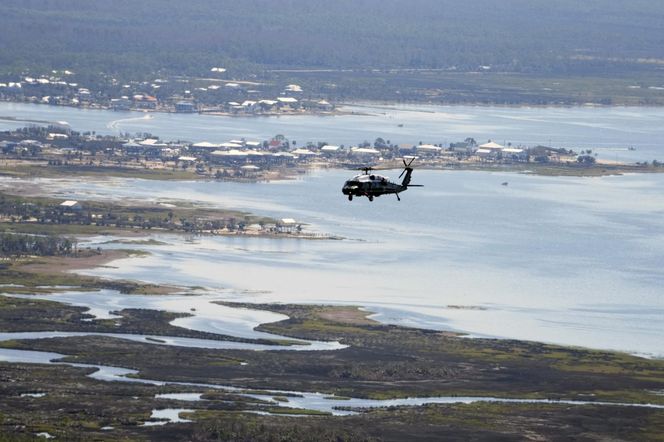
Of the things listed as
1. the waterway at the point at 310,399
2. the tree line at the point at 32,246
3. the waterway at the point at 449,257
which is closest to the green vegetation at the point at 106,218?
the waterway at the point at 449,257

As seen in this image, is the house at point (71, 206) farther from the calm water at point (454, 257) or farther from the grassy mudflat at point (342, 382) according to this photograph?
the grassy mudflat at point (342, 382)

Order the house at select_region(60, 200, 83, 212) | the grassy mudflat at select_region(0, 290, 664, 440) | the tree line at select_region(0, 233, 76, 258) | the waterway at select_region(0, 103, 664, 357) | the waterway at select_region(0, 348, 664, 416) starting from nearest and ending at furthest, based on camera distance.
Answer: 1. the grassy mudflat at select_region(0, 290, 664, 440)
2. the waterway at select_region(0, 348, 664, 416)
3. the waterway at select_region(0, 103, 664, 357)
4. the tree line at select_region(0, 233, 76, 258)
5. the house at select_region(60, 200, 83, 212)

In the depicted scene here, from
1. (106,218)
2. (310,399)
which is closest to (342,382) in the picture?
(310,399)

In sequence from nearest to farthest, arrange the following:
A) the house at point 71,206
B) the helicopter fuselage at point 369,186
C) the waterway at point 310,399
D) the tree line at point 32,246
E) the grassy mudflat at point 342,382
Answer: the helicopter fuselage at point 369,186 < the grassy mudflat at point 342,382 < the waterway at point 310,399 < the tree line at point 32,246 < the house at point 71,206

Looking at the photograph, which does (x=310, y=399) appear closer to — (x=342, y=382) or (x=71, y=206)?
(x=342, y=382)

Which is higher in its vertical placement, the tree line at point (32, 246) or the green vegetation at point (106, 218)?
the green vegetation at point (106, 218)

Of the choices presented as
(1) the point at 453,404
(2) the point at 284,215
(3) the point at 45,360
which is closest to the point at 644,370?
(1) the point at 453,404

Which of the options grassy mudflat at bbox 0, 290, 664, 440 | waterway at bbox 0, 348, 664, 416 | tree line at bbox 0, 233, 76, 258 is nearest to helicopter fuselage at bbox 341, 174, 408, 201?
grassy mudflat at bbox 0, 290, 664, 440

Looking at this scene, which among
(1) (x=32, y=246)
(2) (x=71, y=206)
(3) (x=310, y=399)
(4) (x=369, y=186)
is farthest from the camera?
(2) (x=71, y=206)

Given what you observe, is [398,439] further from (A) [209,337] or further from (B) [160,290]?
(B) [160,290]

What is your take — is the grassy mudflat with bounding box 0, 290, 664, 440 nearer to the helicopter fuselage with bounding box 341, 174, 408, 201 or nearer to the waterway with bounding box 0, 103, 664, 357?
the waterway with bounding box 0, 103, 664, 357
